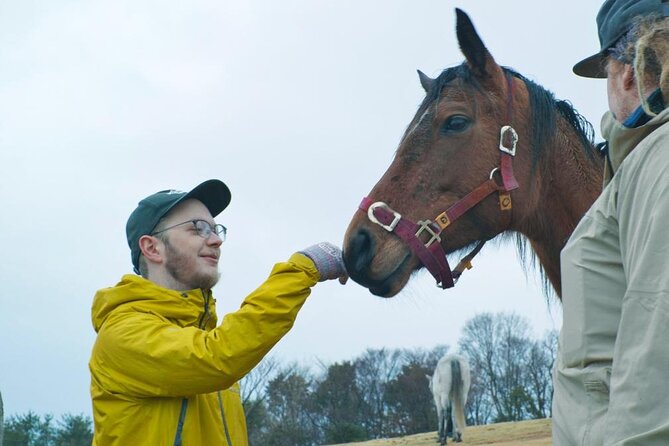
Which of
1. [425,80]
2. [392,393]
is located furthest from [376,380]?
[425,80]

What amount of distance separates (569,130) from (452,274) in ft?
3.36

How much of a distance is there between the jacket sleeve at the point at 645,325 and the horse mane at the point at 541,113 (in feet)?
7.33

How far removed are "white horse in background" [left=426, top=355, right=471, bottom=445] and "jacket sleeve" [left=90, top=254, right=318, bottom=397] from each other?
55.0 feet

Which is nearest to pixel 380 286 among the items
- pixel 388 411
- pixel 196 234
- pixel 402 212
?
pixel 402 212

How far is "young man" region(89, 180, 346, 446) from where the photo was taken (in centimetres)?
262

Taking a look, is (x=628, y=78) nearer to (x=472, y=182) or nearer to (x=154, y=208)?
(x=472, y=182)

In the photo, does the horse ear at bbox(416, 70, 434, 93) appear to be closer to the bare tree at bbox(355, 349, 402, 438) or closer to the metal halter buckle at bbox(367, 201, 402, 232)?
the metal halter buckle at bbox(367, 201, 402, 232)

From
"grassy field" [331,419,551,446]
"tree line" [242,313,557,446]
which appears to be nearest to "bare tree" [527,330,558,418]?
"tree line" [242,313,557,446]

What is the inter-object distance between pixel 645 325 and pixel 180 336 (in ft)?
5.98

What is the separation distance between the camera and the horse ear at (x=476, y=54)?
3.62 metres

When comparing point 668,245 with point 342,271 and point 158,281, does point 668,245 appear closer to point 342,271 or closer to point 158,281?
point 342,271

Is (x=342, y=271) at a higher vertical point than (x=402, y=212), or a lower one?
lower

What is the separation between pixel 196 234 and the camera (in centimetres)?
325

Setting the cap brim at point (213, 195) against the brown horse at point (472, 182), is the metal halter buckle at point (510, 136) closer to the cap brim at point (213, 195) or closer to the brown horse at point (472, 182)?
the brown horse at point (472, 182)
